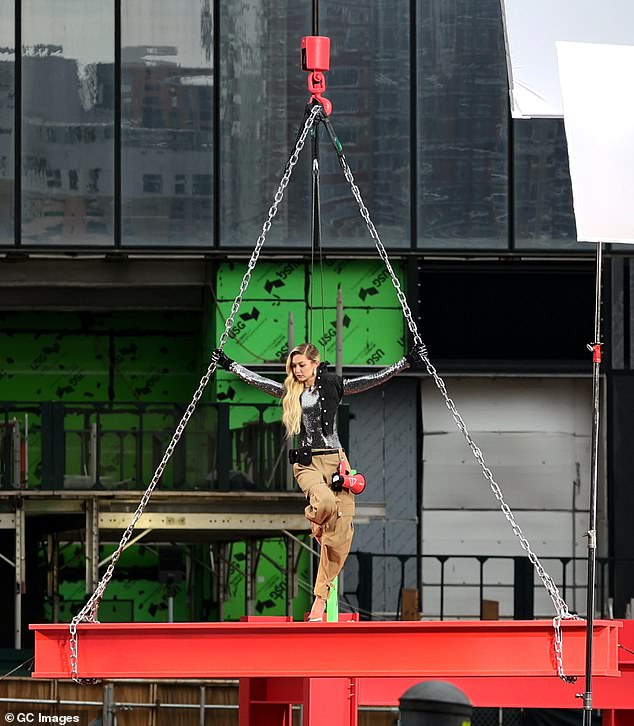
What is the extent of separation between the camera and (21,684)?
65.6 ft

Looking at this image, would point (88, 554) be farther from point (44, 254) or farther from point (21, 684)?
point (44, 254)

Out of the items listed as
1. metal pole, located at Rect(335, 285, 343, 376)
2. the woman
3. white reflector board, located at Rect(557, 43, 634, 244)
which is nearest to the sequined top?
the woman

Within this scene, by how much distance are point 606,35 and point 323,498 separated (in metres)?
4.24

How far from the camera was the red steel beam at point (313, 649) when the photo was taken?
37.7ft

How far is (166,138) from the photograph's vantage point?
958 inches

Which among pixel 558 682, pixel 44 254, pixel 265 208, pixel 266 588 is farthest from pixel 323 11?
pixel 558 682

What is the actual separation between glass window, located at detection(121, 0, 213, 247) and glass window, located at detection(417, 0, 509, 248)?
10.1ft

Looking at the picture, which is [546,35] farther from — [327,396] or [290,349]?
[290,349]

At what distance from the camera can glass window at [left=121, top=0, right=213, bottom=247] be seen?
24.3 m

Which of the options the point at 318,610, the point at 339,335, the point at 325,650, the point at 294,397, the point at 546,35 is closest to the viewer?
the point at 325,650

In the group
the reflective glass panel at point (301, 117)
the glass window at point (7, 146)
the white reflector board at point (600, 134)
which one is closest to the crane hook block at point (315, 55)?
the white reflector board at point (600, 134)

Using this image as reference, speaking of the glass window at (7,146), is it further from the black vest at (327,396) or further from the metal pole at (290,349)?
the black vest at (327,396)

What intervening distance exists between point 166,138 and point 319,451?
1297 centimetres

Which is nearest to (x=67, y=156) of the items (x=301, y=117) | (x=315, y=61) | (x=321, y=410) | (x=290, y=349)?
(x=301, y=117)
